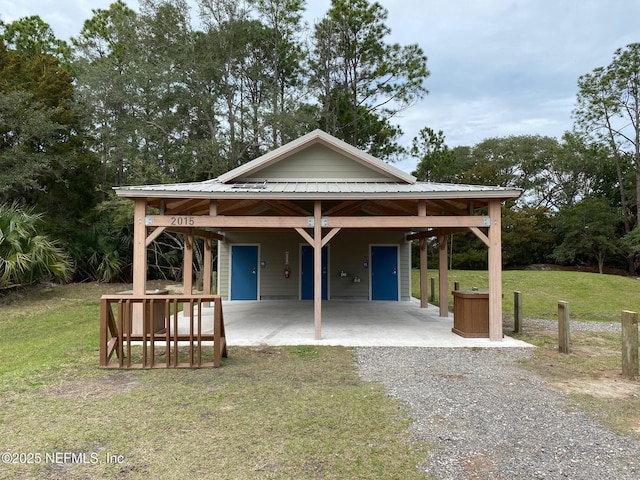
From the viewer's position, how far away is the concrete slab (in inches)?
273

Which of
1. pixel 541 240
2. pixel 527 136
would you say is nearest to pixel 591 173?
pixel 527 136

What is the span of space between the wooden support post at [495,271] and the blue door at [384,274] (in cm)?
594

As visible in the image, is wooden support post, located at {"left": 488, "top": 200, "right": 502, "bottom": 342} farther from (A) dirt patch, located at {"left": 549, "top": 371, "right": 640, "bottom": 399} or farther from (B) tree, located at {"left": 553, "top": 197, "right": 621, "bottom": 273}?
(B) tree, located at {"left": 553, "top": 197, "right": 621, "bottom": 273}

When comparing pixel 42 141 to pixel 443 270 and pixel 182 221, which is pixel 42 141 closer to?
pixel 182 221

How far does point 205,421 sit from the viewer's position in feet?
11.7

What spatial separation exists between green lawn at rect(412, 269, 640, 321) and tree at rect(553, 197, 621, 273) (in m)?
8.86

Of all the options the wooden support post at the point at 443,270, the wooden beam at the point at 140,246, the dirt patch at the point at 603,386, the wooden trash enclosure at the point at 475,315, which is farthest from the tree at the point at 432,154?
the dirt patch at the point at 603,386

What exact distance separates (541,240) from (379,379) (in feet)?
90.9

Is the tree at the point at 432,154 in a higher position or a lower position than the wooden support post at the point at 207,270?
higher

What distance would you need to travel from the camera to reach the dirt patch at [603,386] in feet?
14.6

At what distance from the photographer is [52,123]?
1603cm

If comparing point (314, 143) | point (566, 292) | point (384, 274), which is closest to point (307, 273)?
point (384, 274)

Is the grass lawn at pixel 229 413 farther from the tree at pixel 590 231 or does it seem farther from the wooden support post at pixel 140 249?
the tree at pixel 590 231

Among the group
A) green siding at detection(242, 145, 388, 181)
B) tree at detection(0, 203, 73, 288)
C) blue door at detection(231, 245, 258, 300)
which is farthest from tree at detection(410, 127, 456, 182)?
tree at detection(0, 203, 73, 288)
